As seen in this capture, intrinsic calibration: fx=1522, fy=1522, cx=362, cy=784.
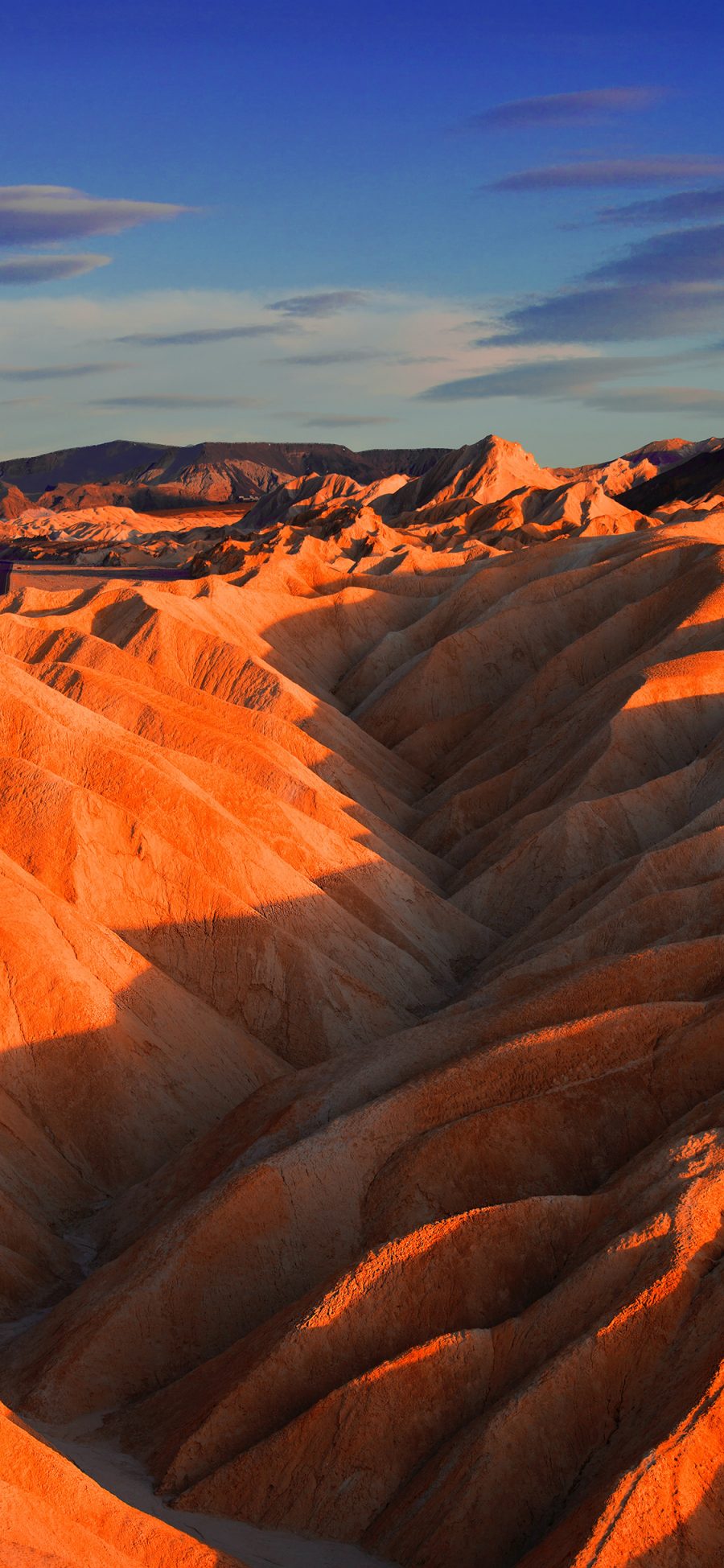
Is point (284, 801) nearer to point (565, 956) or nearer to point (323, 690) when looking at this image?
point (565, 956)

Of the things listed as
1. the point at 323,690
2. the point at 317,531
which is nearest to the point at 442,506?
the point at 317,531

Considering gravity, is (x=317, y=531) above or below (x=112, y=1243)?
above

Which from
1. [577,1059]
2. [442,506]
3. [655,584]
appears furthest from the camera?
[442,506]

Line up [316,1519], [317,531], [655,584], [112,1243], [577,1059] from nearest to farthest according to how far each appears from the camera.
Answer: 1. [316,1519]
2. [577,1059]
3. [112,1243]
4. [655,584]
5. [317,531]

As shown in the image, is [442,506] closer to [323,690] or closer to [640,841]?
[323,690]

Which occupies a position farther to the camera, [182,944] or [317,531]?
[317,531]

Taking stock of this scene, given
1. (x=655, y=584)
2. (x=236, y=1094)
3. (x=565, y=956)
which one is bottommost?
(x=236, y=1094)
